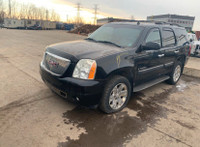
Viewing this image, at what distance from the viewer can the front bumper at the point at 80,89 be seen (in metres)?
2.82

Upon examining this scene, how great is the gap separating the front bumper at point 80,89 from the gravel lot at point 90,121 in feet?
1.54

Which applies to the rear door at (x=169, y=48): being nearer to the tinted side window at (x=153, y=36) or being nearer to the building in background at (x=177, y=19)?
the tinted side window at (x=153, y=36)

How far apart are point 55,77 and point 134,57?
1.70 meters

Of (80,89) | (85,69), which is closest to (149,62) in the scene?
(85,69)

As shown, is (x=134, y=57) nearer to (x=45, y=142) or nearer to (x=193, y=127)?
(x=193, y=127)

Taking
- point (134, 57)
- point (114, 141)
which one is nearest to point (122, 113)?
point (114, 141)

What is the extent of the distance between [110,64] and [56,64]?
3.43 ft

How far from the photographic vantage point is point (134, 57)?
3.57 m

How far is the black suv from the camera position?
Answer: 2918mm

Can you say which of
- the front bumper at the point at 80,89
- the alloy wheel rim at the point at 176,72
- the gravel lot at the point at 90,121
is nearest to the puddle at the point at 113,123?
the gravel lot at the point at 90,121

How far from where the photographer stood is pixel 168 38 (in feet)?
15.7

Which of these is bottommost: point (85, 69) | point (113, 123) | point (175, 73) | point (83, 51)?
point (113, 123)

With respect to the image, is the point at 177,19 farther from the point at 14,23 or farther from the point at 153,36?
the point at 153,36

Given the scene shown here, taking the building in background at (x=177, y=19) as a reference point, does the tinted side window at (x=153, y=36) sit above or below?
below
